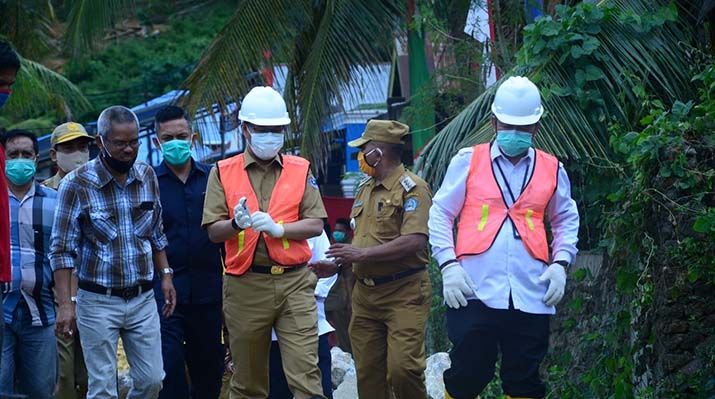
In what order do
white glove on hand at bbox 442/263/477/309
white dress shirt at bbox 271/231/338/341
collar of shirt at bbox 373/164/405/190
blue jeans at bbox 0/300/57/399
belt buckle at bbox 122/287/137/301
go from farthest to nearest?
white dress shirt at bbox 271/231/338/341
collar of shirt at bbox 373/164/405/190
blue jeans at bbox 0/300/57/399
belt buckle at bbox 122/287/137/301
white glove on hand at bbox 442/263/477/309

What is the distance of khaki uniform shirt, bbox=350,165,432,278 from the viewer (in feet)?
23.7

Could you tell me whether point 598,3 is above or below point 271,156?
above

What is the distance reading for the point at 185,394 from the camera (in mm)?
7523

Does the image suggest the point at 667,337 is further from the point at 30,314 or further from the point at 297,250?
the point at 30,314

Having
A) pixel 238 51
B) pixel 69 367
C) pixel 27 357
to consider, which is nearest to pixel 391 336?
pixel 27 357

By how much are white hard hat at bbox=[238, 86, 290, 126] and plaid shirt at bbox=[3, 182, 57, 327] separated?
1482mm

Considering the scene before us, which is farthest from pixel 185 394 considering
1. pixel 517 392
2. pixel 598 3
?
pixel 598 3

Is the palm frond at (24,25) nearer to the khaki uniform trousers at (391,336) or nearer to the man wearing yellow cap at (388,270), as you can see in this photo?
the man wearing yellow cap at (388,270)

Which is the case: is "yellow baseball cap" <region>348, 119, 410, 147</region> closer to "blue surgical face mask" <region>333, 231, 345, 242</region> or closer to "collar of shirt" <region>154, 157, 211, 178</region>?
"collar of shirt" <region>154, 157, 211, 178</region>

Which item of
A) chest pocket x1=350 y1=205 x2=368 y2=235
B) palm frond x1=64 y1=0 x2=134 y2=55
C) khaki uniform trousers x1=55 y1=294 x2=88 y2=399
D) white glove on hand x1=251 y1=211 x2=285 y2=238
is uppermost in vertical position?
palm frond x1=64 y1=0 x2=134 y2=55

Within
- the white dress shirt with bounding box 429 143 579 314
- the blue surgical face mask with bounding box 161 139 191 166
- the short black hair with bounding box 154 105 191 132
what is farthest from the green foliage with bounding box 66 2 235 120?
the white dress shirt with bounding box 429 143 579 314

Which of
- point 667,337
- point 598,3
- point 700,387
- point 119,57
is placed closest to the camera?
point 700,387

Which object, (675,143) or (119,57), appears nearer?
(675,143)

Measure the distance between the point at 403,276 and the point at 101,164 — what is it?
2096 mm
